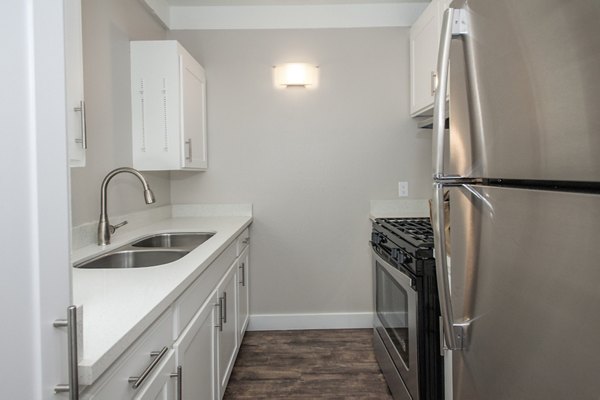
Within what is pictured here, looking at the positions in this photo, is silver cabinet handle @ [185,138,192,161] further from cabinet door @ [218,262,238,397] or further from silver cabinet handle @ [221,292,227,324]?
silver cabinet handle @ [221,292,227,324]

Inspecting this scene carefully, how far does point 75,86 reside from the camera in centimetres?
135

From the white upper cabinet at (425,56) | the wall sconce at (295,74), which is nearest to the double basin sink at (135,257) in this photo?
the wall sconce at (295,74)

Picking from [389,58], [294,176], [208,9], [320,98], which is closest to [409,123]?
[389,58]

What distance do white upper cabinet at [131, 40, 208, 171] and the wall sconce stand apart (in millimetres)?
836

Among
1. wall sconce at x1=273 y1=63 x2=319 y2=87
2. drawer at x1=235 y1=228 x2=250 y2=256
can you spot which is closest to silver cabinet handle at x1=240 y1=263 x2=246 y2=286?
drawer at x1=235 y1=228 x2=250 y2=256

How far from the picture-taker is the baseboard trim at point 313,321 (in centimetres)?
318

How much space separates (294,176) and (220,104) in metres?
0.79

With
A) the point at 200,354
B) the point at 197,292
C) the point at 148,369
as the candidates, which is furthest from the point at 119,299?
the point at 200,354

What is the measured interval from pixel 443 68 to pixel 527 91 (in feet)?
0.89

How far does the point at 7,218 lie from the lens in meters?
0.54

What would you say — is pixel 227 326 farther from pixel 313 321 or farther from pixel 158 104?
pixel 158 104

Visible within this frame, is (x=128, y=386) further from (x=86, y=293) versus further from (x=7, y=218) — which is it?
(x=7, y=218)

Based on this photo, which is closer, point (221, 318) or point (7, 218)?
point (7, 218)

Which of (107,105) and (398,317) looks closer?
(398,317)
